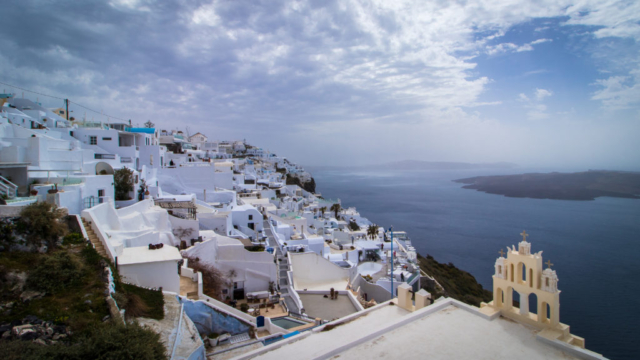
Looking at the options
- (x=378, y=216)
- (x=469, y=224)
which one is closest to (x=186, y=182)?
(x=378, y=216)

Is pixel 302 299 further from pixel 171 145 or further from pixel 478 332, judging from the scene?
pixel 171 145

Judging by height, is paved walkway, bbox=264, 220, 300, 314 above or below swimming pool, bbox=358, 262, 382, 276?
above

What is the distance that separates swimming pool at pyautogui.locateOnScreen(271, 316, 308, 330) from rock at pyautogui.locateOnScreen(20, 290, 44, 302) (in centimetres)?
657

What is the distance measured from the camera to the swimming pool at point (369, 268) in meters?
20.8

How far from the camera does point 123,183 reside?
594 inches

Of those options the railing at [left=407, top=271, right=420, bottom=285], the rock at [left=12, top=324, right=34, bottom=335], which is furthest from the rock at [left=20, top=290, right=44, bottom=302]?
the railing at [left=407, top=271, right=420, bottom=285]

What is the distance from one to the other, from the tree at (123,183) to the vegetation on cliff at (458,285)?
759 inches

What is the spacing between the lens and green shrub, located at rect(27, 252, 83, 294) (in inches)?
267

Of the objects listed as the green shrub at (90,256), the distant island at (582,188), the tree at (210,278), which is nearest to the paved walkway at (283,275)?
the tree at (210,278)

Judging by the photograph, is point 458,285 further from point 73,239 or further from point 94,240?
point 73,239

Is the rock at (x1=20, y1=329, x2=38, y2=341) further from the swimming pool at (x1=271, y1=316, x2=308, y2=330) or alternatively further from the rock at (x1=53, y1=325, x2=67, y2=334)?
the swimming pool at (x1=271, y1=316, x2=308, y2=330)

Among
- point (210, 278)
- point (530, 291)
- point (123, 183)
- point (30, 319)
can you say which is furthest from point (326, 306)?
point (123, 183)

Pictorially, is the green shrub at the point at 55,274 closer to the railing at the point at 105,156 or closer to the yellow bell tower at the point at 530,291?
the yellow bell tower at the point at 530,291

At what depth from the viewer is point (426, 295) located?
21.9 feet
